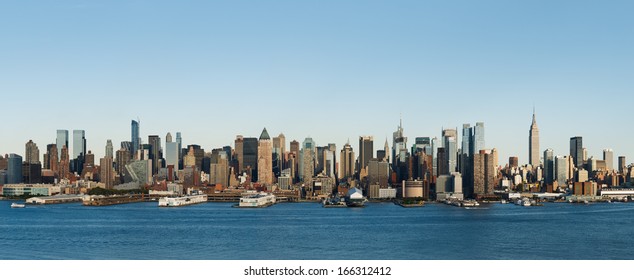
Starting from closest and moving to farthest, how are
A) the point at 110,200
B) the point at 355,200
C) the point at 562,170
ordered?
the point at 355,200 → the point at 110,200 → the point at 562,170

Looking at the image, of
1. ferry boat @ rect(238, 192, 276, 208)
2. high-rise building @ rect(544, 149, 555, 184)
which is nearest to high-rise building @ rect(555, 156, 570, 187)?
high-rise building @ rect(544, 149, 555, 184)

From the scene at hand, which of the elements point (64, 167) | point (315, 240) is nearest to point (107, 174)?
point (64, 167)

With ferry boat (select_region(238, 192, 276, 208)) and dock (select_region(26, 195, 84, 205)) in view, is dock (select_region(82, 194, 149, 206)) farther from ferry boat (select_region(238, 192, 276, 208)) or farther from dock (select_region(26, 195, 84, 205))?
ferry boat (select_region(238, 192, 276, 208))

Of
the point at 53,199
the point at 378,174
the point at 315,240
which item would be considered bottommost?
the point at 53,199

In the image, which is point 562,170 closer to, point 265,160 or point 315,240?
point 265,160

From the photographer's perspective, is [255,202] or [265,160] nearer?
[255,202]
